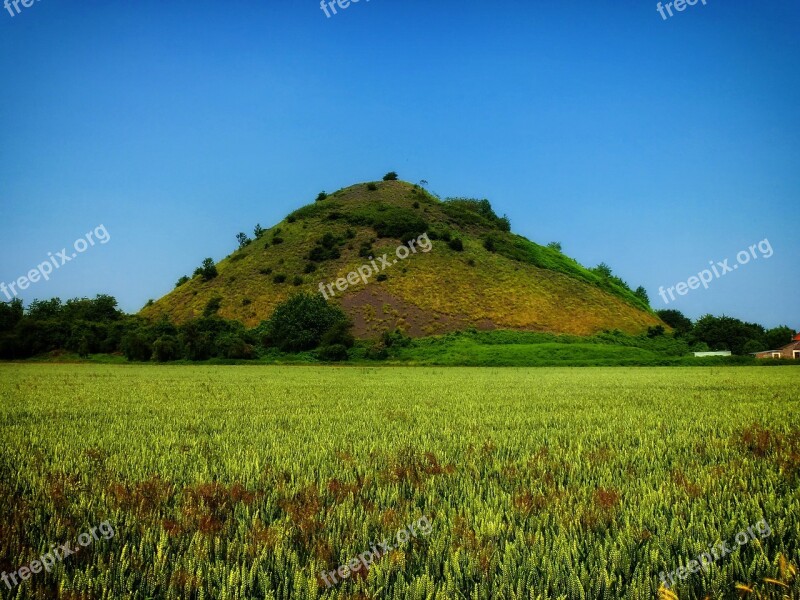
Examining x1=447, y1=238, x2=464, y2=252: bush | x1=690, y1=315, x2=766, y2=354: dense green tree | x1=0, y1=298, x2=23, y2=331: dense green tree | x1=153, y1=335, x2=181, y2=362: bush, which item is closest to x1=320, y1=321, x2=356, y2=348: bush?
x1=153, y1=335, x2=181, y2=362: bush

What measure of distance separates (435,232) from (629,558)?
112890 mm

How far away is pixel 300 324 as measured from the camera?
7119cm

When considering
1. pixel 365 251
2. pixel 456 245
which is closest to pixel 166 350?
pixel 365 251

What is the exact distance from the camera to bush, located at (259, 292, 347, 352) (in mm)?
69938

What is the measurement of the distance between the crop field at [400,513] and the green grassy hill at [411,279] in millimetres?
76737

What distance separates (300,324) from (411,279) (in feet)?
114

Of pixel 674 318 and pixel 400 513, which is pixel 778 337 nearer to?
pixel 674 318

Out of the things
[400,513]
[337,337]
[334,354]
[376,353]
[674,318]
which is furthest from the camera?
[674,318]

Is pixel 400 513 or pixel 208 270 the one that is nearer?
pixel 400 513

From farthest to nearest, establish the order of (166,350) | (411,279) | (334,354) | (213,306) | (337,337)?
(411,279) → (213,306) → (337,337) → (334,354) → (166,350)

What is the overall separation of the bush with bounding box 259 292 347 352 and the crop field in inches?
2457

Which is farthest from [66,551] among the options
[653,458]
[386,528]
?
[653,458]

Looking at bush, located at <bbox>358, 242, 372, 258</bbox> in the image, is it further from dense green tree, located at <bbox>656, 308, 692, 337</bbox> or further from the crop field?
the crop field

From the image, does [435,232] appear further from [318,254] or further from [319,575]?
[319,575]
